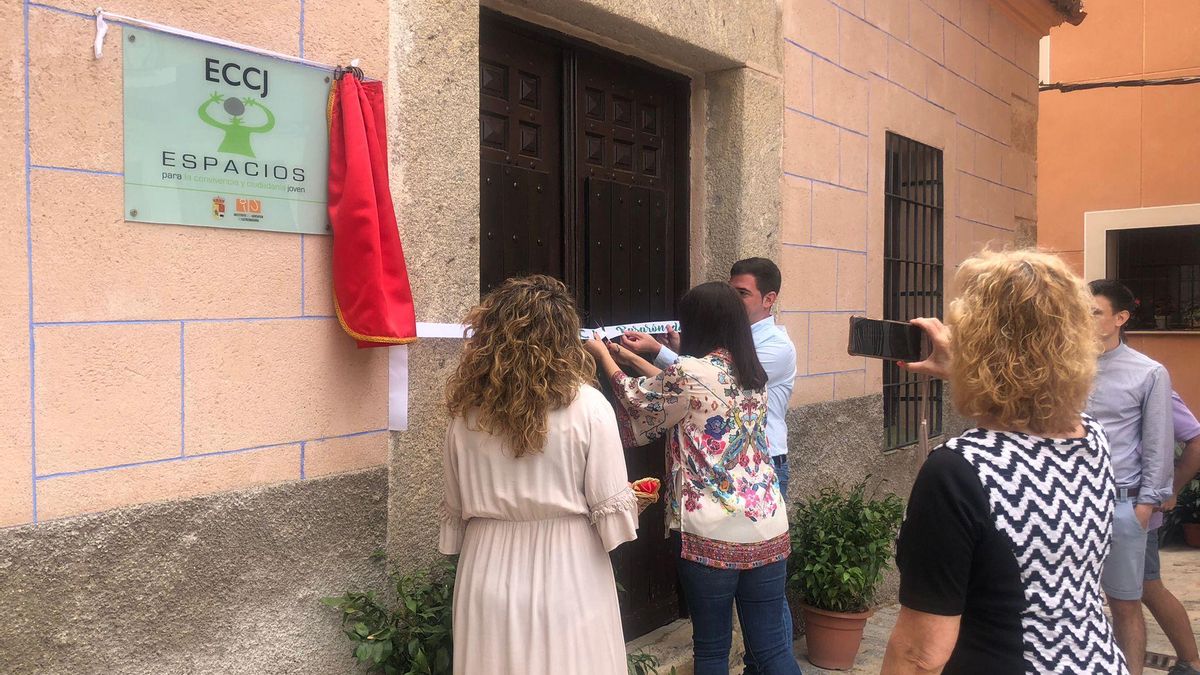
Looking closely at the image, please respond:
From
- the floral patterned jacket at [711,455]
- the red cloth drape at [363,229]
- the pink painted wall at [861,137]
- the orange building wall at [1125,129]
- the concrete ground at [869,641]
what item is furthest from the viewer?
the orange building wall at [1125,129]

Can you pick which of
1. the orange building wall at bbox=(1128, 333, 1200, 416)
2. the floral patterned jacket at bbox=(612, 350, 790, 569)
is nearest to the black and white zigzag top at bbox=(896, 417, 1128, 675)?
the floral patterned jacket at bbox=(612, 350, 790, 569)

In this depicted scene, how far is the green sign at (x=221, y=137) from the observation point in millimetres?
2520

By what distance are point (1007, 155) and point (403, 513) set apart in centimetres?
628

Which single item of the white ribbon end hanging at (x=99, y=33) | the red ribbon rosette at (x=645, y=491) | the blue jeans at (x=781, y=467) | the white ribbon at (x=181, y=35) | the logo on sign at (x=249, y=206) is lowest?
the blue jeans at (x=781, y=467)

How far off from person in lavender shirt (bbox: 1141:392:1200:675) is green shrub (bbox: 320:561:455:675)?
2.97m

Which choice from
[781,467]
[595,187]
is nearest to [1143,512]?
[781,467]

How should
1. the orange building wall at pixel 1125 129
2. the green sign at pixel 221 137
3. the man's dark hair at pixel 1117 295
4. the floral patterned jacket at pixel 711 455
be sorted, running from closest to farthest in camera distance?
the green sign at pixel 221 137 < the floral patterned jacket at pixel 711 455 < the man's dark hair at pixel 1117 295 < the orange building wall at pixel 1125 129

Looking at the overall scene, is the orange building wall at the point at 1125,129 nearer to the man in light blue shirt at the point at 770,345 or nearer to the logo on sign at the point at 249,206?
the man in light blue shirt at the point at 770,345

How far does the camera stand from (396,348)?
3174 millimetres

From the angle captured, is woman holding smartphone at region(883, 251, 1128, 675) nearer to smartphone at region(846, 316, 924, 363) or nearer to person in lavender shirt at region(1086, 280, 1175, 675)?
smartphone at region(846, 316, 924, 363)

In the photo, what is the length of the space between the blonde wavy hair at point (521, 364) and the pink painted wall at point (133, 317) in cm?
56

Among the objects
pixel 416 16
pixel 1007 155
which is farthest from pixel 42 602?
pixel 1007 155

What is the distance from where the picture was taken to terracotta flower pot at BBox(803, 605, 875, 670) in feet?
15.7

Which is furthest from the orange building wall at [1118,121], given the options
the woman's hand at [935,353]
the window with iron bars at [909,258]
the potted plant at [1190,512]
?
the woman's hand at [935,353]
